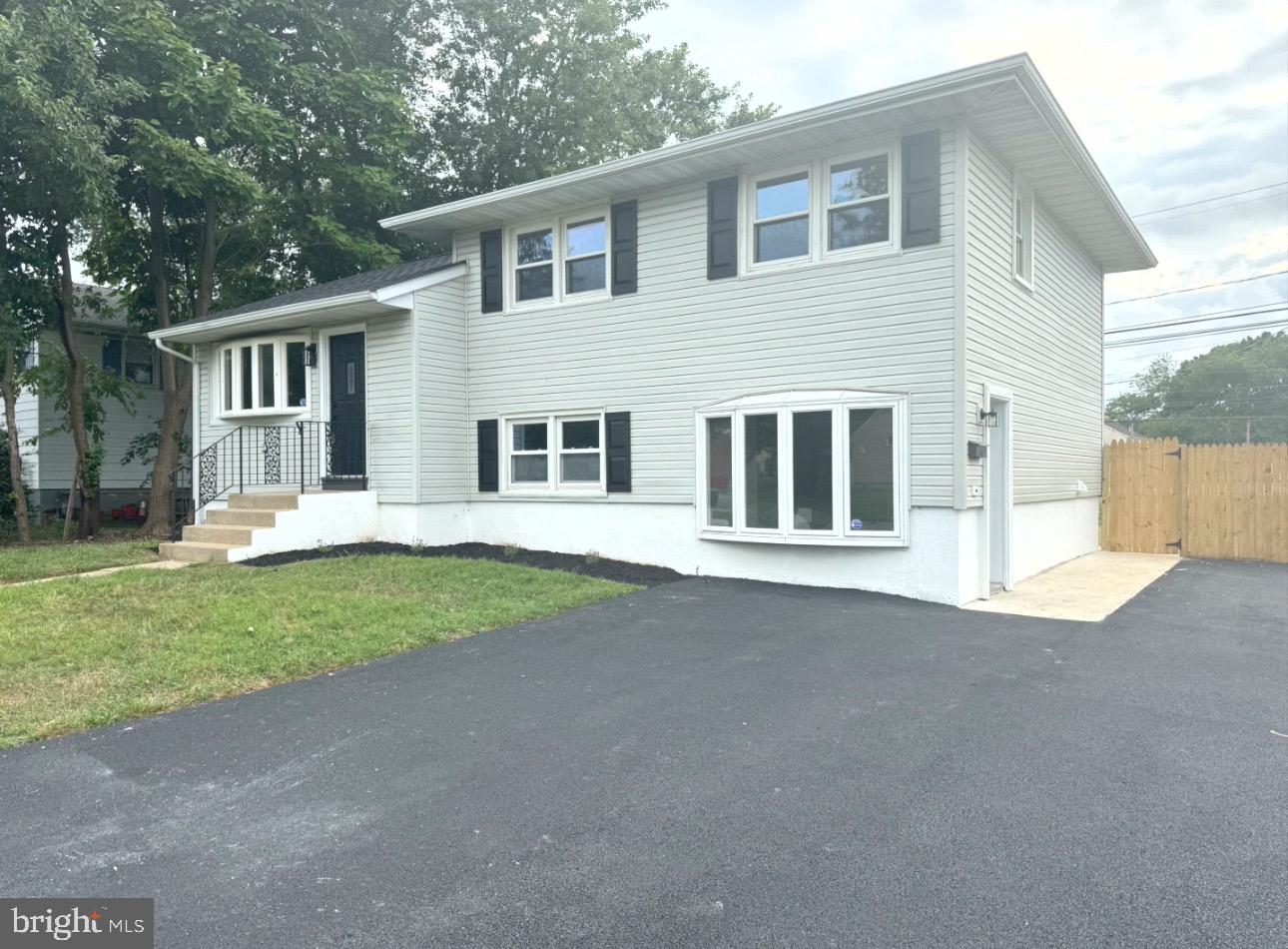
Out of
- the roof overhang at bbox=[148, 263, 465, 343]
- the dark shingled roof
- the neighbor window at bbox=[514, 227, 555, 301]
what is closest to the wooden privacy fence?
the neighbor window at bbox=[514, 227, 555, 301]

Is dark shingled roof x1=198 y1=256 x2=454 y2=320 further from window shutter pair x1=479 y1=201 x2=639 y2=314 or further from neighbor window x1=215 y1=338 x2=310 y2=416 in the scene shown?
window shutter pair x1=479 y1=201 x2=639 y2=314

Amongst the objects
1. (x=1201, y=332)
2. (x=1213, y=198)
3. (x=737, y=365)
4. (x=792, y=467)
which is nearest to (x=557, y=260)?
(x=737, y=365)

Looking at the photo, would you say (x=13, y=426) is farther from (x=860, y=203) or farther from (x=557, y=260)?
(x=860, y=203)

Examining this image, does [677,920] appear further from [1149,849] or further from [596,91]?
[596,91]

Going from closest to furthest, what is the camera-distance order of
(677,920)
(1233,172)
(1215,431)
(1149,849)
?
(677,920)
(1149,849)
(1233,172)
(1215,431)

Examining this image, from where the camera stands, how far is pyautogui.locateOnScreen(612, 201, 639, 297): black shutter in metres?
10.2

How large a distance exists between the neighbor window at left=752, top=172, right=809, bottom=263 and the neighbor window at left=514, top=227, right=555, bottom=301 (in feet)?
10.4

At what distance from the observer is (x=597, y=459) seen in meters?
10.5

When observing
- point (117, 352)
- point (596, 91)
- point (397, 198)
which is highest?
point (596, 91)

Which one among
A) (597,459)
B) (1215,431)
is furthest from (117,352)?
(1215,431)

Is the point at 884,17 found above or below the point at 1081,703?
above

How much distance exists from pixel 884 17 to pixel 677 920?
1224 cm

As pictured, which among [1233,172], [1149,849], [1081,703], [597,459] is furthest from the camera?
[1233,172]

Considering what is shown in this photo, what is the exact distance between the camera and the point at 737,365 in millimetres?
9258
